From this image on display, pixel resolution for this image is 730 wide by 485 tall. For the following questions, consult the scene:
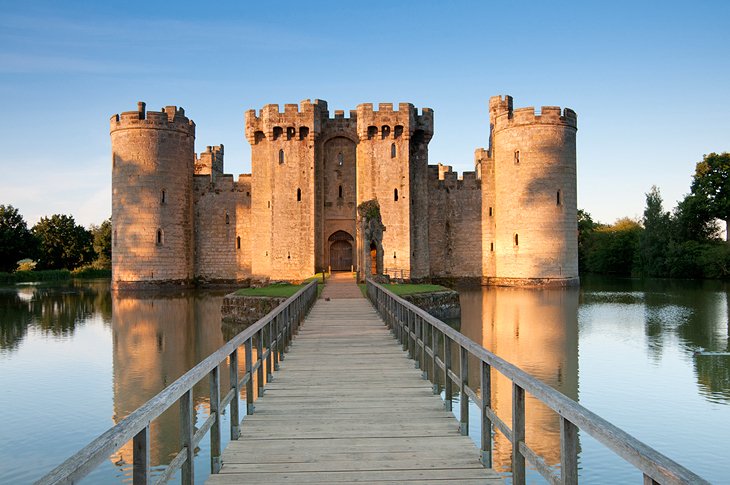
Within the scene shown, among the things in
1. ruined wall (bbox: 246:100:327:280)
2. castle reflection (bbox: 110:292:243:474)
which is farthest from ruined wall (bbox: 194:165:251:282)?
castle reflection (bbox: 110:292:243:474)

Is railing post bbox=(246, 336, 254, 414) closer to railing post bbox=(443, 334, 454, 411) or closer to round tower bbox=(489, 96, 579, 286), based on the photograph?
railing post bbox=(443, 334, 454, 411)

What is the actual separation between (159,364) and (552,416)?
8.71 metres

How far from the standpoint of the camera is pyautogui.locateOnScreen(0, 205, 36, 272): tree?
46.7 m

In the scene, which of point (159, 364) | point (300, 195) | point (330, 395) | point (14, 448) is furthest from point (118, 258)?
point (330, 395)

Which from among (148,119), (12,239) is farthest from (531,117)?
(12,239)

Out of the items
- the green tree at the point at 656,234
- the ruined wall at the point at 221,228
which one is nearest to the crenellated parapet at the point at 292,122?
the ruined wall at the point at 221,228

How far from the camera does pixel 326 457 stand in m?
5.14

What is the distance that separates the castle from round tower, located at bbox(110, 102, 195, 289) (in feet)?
0.18

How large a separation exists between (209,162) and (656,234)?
3295cm

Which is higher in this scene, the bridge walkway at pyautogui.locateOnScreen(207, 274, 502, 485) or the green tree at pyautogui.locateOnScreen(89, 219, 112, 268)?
the green tree at pyautogui.locateOnScreen(89, 219, 112, 268)

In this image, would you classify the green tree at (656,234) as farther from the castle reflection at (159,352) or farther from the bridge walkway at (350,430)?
the bridge walkway at (350,430)

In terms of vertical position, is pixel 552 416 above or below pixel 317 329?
below

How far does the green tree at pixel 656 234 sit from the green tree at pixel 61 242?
48.8 meters

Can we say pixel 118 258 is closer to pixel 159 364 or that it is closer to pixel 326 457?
pixel 159 364
